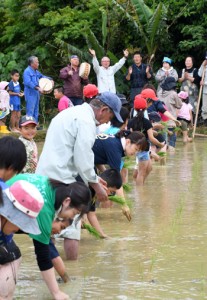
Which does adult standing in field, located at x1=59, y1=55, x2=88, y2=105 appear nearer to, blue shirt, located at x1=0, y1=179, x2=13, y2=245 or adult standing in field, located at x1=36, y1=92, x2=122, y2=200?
adult standing in field, located at x1=36, y1=92, x2=122, y2=200

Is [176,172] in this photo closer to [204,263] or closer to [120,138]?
[120,138]

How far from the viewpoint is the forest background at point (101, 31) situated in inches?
748

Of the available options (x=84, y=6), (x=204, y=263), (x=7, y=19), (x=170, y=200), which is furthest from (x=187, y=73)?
(x=204, y=263)

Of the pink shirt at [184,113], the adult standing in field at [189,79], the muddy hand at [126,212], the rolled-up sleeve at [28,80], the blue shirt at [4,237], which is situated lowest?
the pink shirt at [184,113]

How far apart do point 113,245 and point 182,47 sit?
13.1 meters

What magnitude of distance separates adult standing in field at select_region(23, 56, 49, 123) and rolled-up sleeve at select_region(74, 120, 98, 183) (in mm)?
9977

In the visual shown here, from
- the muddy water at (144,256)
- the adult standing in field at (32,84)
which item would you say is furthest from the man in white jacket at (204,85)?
the muddy water at (144,256)

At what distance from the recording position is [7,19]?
828 inches

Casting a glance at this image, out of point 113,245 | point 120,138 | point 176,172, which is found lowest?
point 176,172

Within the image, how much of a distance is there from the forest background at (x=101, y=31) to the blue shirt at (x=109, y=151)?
11.1 m

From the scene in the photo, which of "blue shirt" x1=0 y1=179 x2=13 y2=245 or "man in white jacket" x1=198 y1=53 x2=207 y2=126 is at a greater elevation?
"blue shirt" x1=0 y1=179 x2=13 y2=245

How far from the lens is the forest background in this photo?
62.3ft

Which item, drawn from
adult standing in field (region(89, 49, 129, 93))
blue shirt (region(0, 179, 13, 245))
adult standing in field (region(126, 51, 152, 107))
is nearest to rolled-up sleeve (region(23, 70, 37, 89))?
adult standing in field (region(89, 49, 129, 93))

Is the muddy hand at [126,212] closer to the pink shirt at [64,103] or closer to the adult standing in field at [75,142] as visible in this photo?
the adult standing in field at [75,142]
